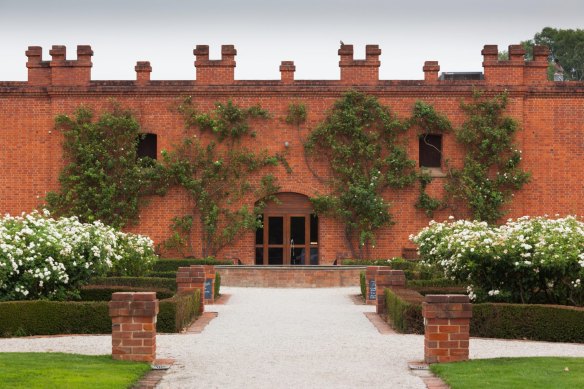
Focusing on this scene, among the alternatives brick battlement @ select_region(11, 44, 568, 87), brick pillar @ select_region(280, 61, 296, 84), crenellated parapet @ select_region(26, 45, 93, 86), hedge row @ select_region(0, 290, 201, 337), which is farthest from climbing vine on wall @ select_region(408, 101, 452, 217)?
hedge row @ select_region(0, 290, 201, 337)

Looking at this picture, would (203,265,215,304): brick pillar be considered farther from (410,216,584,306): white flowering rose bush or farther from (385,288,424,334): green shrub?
(410,216,584,306): white flowering rose bush

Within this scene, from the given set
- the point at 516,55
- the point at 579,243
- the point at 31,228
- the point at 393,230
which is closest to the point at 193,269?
the point at 31,228

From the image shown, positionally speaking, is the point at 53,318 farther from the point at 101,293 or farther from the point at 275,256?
the point at 275,256

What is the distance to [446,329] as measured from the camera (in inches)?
515

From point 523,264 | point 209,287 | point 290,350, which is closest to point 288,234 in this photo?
point 209,287

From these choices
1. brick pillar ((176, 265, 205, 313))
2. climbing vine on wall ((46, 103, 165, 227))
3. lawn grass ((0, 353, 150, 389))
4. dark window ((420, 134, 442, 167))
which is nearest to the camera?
lawn grass ((0, 353, 150, 389))

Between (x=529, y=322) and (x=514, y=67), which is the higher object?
(x=514, y=67)

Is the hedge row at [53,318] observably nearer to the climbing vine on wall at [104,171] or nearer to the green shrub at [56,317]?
the green shrub at [56,317]

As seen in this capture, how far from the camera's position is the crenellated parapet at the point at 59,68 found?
35.1m

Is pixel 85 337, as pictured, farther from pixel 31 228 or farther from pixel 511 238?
pixel 511 238

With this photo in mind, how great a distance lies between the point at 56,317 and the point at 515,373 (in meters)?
7.42

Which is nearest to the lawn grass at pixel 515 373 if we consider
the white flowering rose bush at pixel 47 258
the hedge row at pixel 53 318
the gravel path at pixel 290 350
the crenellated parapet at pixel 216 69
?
the gravel path at pixel 290 350

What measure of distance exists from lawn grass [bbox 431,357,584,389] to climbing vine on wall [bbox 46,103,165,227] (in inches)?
895

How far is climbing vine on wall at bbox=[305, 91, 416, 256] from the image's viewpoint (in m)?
34.7
